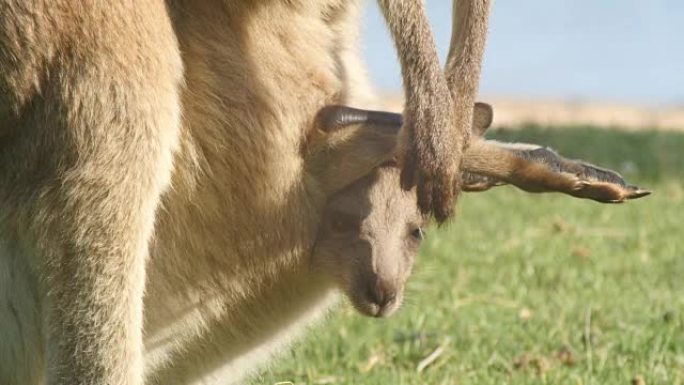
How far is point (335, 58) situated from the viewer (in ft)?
11.9

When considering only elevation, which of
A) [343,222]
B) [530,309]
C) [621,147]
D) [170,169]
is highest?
[170,169]

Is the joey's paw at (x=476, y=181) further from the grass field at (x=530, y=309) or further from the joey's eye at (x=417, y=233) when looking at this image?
the grass field at (x=530, y=309)

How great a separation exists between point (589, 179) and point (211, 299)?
3.43ft

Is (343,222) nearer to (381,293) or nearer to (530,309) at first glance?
(381,293)

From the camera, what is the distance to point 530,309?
5250 millimetres

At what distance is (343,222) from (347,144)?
21cm

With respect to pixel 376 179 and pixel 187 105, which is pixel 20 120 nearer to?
pixel 187 105

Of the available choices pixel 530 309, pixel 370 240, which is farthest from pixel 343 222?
pixel 530 309

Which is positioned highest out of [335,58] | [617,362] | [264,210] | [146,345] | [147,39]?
[147,39]

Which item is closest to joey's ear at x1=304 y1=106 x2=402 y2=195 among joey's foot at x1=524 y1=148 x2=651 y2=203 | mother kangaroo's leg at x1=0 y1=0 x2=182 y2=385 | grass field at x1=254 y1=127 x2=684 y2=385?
joey's foot at x1=524 y1=148 x2=651 y2=203

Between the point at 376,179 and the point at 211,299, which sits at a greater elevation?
the point at 376,179

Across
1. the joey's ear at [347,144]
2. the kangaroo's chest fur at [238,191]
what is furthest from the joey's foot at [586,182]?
the kangaroo's chest fur at [238,191]

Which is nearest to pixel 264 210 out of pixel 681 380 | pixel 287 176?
pixel 287 176

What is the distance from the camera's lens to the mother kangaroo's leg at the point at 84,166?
9.73 feet
